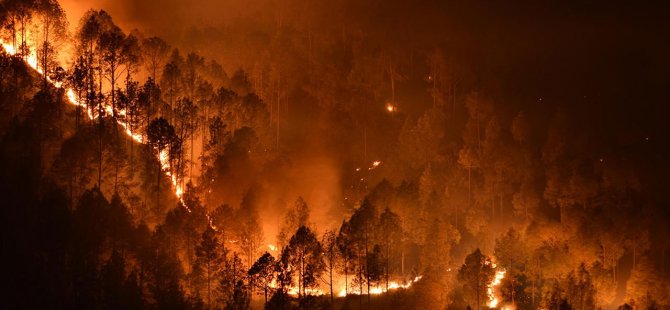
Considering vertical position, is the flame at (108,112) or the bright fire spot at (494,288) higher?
the flame at (108,112)

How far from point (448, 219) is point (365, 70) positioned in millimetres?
28688

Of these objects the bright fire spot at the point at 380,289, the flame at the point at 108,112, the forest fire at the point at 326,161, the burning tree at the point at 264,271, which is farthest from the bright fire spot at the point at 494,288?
the flame at the point at 108,112

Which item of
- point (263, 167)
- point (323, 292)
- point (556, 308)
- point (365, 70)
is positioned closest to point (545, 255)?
point (556, 308)

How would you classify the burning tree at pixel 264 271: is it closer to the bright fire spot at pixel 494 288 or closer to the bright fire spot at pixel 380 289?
the bright fire spot at pixel 380 289

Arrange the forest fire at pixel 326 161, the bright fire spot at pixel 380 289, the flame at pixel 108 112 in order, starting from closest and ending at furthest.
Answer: the forest fire at pixel 326 161, the bright fire spot at pixel 380 289, the flame at pixel 108 112

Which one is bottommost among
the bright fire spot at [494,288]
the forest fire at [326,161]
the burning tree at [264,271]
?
the bright fire spot at [494,288]

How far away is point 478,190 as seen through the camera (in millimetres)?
85812

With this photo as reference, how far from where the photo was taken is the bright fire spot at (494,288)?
6769 cm

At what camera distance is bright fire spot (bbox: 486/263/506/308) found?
67.7 metres

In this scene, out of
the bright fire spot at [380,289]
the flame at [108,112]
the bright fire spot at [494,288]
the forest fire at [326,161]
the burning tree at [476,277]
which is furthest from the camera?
the flame at [108,112]

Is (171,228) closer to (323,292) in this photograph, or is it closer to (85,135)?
(85,135)

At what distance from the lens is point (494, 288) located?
6906 cm

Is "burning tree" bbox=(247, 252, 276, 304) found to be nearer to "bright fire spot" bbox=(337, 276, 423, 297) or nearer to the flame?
"bright fire spot" bbox=(337, 276, 423, 297)

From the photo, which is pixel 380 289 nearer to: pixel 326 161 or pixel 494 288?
pixel 494 288
